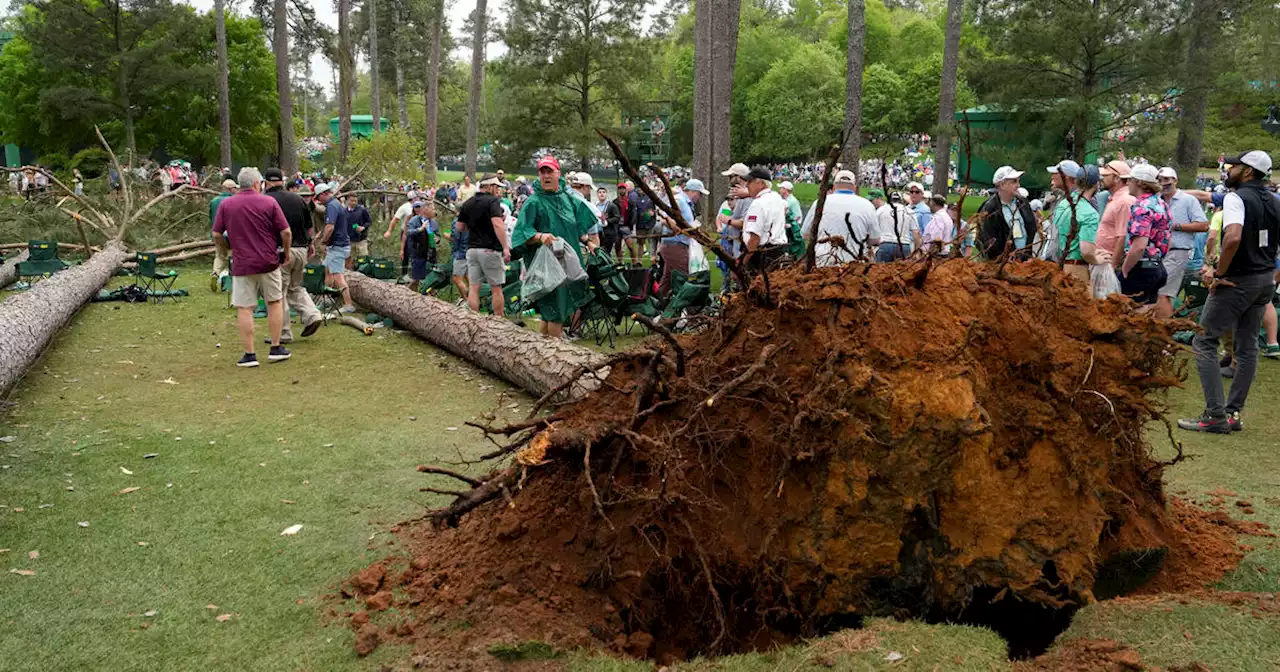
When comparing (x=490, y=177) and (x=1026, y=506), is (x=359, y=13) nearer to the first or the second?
(x=490, y=177)

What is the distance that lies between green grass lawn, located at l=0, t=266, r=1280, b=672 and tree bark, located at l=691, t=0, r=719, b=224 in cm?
846

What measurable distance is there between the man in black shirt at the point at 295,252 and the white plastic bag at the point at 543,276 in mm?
2915

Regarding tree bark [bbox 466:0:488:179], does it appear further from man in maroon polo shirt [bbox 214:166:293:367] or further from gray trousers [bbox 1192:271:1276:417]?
gray trousers [bbox 1192:271:1276:417]

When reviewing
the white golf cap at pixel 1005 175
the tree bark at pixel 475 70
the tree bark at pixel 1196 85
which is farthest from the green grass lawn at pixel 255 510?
the tree bark at pixel 475 70

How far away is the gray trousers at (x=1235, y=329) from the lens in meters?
6.08

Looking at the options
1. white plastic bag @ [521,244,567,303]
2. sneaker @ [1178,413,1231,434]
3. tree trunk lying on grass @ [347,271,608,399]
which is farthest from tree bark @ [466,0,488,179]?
sneaker @ [1178,413,1231,434]

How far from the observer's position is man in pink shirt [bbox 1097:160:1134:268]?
23.7ft

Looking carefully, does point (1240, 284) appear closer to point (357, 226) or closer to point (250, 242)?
point (250, 242)

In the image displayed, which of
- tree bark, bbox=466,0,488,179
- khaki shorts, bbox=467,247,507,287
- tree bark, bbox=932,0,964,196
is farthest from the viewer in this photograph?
tree bark, bbox=466,0,488,179

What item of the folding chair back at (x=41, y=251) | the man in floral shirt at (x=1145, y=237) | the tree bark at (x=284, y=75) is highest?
the tree bark at (x=284, y=75)

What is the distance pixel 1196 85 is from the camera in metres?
17.3

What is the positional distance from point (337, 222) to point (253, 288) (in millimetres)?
3362

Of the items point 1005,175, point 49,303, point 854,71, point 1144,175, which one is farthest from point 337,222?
point 854,71

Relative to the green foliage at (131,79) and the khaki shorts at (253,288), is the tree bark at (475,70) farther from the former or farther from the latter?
the khaki shorts at (253,288)
